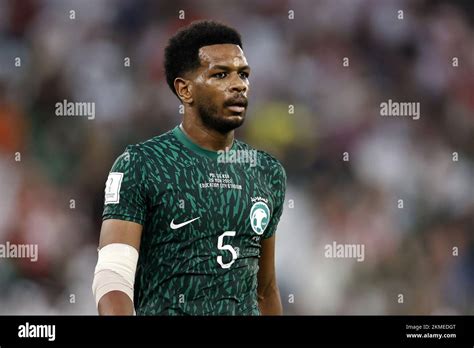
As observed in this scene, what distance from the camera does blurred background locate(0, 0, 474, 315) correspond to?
675 cm

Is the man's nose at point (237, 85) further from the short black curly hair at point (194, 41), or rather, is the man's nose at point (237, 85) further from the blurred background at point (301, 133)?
the blurred background at point (301, 133)

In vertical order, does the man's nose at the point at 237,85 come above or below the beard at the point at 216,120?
above

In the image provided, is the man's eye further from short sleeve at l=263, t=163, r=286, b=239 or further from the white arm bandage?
the white arm bandage

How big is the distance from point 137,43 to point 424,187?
286 cm

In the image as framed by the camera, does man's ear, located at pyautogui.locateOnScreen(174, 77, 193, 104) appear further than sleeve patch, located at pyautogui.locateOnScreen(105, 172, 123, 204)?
Yes

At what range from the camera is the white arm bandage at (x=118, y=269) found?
3.14 metres

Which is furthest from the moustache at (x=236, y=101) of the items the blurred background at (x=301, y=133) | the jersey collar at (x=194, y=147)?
the blurred background at (x=301, y=133)

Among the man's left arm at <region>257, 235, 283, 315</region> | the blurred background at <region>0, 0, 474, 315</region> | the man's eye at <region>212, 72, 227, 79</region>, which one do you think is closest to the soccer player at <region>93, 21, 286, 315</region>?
the man's eye at <region>212, 72, 227, 79</region>

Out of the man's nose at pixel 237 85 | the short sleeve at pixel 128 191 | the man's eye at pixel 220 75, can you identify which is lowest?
the short sleeve at pixel 128 191

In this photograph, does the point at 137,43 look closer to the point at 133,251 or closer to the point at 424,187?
the point at 424,187

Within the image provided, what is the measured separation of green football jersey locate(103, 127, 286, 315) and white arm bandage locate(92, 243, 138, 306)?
0.44 feet

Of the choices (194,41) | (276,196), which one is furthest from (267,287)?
(194,41)

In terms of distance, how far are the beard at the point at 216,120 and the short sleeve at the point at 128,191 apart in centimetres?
37

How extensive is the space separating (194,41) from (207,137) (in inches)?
17.4
